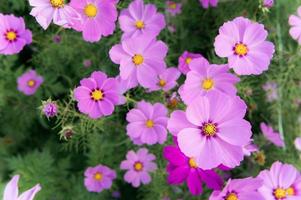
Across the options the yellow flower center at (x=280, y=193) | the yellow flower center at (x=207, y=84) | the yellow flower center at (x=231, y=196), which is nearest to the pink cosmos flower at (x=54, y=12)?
the yellow flower center at (x=207, y=84)

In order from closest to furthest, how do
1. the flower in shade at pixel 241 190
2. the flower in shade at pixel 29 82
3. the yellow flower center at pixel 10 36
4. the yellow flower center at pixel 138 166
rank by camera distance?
the flower in shade at pixel 241 190 < the yellow flower center at pixel 10 36 < the yellow flower center at pixel 138 166 < the flower in shade at pixel 29 82

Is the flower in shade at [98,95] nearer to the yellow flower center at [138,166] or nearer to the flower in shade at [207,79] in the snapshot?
the flower in shade at [207,79]

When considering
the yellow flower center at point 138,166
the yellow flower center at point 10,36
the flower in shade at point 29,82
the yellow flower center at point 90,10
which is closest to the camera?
the yellow flower center at point 90,10

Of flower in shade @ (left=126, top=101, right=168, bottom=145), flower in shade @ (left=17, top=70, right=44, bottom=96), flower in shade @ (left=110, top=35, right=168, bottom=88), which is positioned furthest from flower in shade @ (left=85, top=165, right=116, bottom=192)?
flower in shade @ (left=110, top=35, right=168, bottom=88)

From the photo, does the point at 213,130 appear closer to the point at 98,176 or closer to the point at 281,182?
the point at 281,182

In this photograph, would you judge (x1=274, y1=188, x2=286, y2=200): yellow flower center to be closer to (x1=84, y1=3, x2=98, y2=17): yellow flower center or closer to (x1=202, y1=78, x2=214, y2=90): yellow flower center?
(x1=202, y1=78, x2=214, y2=90): yellow flower center

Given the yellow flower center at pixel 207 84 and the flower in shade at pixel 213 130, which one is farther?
the yellow flower center at pixel 207 84
